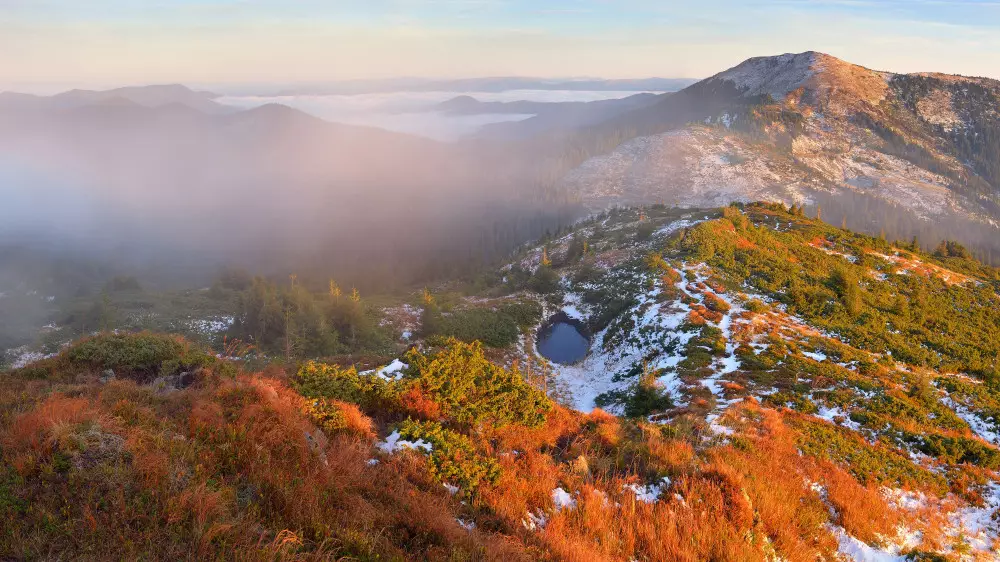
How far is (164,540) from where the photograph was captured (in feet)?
18.0

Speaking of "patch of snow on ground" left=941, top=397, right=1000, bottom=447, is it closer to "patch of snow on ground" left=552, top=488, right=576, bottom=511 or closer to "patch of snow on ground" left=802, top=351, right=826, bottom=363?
Result: "patch of snow on ground" left=802, top=351, right=826, bottom=363

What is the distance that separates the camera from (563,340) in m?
51.8

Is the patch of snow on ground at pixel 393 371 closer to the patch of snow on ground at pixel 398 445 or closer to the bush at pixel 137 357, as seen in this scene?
the patch of snow on ground at pixel 398 445

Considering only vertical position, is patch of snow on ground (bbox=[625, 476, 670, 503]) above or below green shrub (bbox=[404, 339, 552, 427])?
below

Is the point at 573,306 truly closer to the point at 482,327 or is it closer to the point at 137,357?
the point at 482,327

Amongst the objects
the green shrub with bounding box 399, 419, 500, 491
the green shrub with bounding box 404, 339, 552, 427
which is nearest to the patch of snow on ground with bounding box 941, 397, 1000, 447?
the green shrub with bounding box 404, 339, 552, 427

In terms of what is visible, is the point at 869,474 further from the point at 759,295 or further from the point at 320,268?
the point at 320,268

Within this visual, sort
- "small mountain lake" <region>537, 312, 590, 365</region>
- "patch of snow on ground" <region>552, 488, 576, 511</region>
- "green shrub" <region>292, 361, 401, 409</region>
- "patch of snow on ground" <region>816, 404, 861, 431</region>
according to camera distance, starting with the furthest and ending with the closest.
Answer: "small mountain lake" <region>537, 312, 590, 365</region> < "patch of snow on ground" <region>816, 404, 861, 431</region> < "green shrub" <region>292, 361, 401, 409</region> < "patch of snow on ground" <region>552, 488, 576, 511</region>

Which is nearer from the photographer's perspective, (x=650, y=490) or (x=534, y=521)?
(x=534, y=521)

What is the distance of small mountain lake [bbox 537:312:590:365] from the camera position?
157ft

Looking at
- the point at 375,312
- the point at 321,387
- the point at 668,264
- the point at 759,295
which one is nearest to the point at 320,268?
the point at 375,312

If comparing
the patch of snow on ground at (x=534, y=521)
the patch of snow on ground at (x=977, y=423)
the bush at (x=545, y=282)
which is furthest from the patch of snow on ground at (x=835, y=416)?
the bush at (x=545, y=282)

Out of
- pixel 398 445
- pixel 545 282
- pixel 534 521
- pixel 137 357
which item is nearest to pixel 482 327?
pixel 545 282

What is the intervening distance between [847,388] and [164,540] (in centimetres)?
2825
